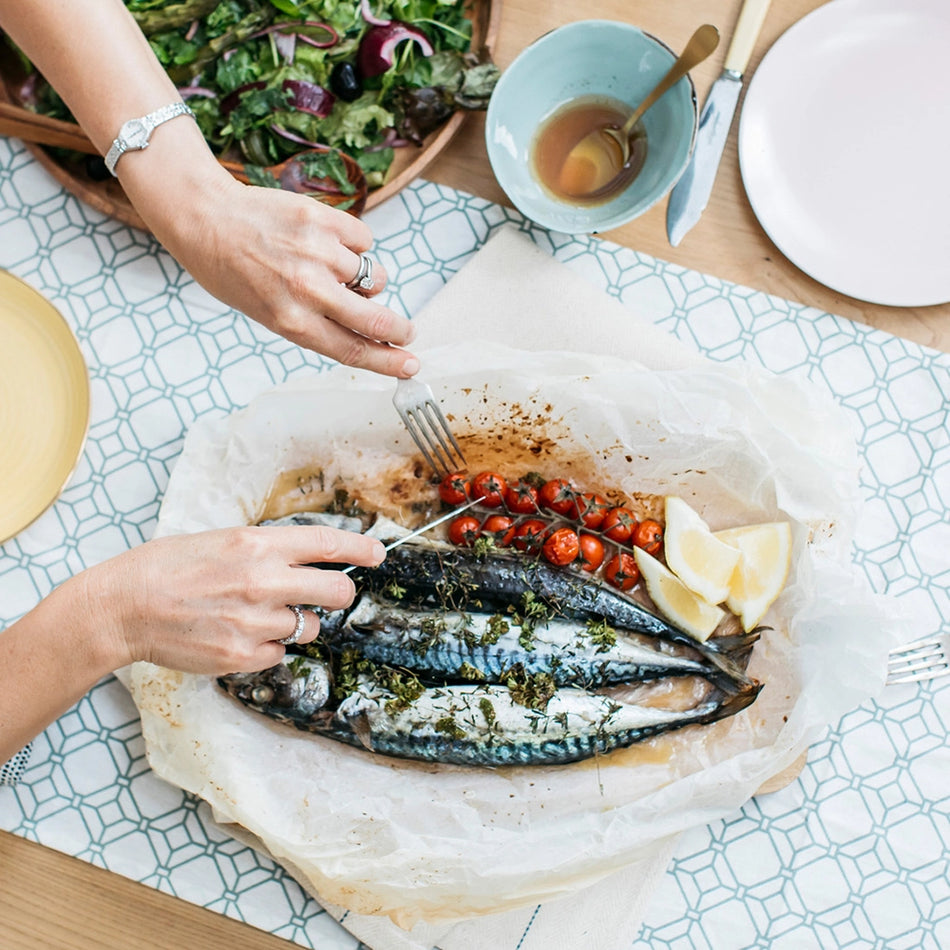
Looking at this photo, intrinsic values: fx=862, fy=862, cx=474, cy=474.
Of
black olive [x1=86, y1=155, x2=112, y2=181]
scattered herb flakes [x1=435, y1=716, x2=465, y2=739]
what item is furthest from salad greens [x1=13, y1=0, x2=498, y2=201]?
scattered herb flakes [x1=435, y1=716, x2=465, y2=739]

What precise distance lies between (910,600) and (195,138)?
1906 millimetres

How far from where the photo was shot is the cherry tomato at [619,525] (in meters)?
2.05

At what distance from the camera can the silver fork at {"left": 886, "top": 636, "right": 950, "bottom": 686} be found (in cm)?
203

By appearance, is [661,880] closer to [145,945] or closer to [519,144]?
[145,945]

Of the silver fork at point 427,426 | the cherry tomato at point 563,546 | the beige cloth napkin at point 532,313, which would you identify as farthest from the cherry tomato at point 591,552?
the beige cloth napkin at point 532,313

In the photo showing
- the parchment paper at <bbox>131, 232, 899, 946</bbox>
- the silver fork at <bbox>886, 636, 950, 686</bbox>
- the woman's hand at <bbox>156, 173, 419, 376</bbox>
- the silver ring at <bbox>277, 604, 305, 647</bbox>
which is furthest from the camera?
the silver fork at <bbox>886, 636, 950, 686</bbox>

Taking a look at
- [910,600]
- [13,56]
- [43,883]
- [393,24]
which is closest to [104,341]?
[13,56]

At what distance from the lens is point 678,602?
79.7 inches

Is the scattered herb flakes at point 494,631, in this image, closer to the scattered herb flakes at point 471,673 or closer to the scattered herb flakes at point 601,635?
the scattered herb flakes at point 471,673

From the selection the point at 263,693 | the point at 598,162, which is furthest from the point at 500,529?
the point at 598,162

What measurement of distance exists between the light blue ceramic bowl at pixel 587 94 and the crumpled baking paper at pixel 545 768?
1.14 feet

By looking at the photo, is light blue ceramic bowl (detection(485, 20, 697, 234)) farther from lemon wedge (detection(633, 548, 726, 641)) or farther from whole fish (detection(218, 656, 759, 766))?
whole fish (detection(218, 656, 759, 766))

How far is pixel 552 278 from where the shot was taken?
2158 millimetres

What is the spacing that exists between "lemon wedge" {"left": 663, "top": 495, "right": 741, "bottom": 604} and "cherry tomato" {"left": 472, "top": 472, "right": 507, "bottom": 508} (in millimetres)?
407
